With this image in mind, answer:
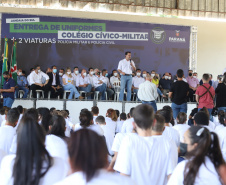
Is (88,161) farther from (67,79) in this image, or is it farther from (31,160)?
(67,79)

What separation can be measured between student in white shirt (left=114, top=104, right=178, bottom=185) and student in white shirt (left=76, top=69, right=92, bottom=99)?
9895mm

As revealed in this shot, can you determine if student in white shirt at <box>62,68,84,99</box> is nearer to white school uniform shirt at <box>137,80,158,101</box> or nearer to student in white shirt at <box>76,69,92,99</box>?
student in white shirt at <box>76,69,92,99</box>

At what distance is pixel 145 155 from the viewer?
264 centimetres

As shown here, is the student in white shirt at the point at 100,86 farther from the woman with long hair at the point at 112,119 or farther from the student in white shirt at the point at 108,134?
the student in white shirt at the point at 108,134

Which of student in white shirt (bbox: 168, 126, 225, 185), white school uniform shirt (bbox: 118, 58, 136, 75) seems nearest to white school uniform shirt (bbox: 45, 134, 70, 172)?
student in white shirt (bbox: 168, 126, 225, 185)

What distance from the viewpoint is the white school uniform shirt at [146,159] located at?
2.60m

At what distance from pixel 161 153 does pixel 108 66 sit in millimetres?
11592

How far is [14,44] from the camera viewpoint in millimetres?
12930

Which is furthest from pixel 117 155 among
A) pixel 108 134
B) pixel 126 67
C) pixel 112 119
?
pixel 126 67

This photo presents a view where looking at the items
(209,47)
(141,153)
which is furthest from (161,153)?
(209,47)

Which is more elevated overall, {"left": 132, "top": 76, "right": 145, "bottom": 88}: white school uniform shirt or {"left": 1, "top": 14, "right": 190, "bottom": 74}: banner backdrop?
{"left": 1, "top": 14, "right": 190, "bottom": 74}: banner backdrop

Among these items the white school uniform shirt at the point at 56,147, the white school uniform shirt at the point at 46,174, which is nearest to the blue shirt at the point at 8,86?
the white school uniform shirt at the point at 56,147

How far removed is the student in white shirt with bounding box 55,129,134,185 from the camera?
158 cm

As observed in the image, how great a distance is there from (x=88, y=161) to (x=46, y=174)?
562mm
